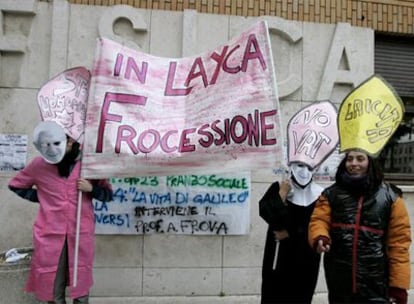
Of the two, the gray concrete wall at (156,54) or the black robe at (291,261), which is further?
the gray concrete wall at (156,54)

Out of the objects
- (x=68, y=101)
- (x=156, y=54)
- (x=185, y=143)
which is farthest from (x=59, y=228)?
(x=156, y=54)

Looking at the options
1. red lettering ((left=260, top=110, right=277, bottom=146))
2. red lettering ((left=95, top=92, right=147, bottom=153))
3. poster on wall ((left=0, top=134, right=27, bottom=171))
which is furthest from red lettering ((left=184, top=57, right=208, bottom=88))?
poster on wall ((left=0, top=134, right=27, bottom=171))

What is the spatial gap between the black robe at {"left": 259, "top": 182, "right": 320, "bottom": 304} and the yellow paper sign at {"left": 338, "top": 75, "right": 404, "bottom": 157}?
1.96 ft

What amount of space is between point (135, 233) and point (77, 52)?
1.92m

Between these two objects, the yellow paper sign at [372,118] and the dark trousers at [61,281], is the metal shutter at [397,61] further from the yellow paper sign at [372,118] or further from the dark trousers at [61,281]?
the dark trousers at [61,281]

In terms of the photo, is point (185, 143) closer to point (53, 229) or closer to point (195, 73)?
point (195, 73)

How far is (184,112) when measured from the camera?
340cm

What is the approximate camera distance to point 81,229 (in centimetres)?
354

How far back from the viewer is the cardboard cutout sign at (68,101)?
11.5 feet

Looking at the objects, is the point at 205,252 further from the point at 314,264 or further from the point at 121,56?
the point at 121,56

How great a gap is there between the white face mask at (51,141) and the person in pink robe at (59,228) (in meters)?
0.08

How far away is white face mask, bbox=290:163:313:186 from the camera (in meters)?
3.37

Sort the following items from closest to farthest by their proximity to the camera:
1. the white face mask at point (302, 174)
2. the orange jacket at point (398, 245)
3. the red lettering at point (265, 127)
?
the orange jacket at point (398, 245)
the red lettering at point (265, 127)
the white face mask at point (302, 174)

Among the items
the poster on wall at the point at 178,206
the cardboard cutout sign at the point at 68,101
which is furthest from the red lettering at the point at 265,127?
the poster on wall at the point at 178,206
